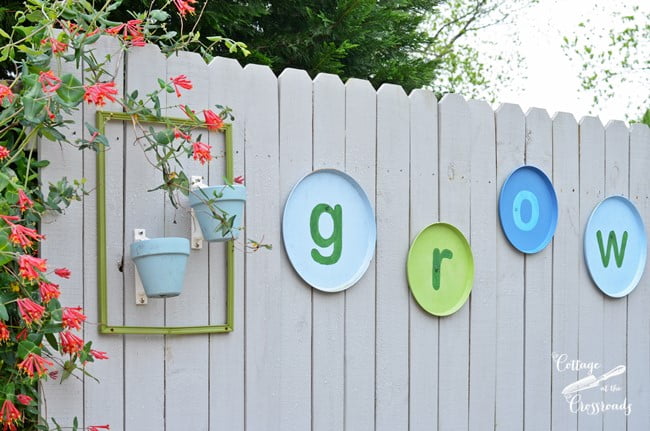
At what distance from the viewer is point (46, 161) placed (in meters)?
2.71

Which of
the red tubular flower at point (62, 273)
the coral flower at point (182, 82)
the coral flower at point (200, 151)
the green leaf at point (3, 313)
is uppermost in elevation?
the coral flower at point (182, 82)

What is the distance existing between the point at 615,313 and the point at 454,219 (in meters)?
1.04

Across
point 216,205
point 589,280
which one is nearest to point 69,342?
point 216,205

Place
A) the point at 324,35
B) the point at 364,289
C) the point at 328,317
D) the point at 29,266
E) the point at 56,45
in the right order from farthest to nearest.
Answer: the point at 324,35
the point at 364,289
the point at 328,317
the point at 56,45
the point at 29,266

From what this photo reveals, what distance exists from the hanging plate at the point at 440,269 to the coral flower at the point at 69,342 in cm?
136

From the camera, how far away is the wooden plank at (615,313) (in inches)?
167

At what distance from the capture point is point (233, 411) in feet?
10.1

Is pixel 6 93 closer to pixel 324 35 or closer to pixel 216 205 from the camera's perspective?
pixel 216 205

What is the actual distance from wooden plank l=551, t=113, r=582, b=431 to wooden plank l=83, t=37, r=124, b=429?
1.94m

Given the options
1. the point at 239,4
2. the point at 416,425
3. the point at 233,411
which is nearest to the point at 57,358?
the point at 233,411

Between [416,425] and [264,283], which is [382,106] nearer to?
[264,283]

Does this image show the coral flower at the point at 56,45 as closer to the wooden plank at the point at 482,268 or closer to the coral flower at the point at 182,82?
the coral flower at the point at 182,82

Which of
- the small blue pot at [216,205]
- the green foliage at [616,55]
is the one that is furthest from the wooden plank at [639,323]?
the green foliage at [616,55]

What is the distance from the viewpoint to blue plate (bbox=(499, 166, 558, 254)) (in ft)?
12.7
